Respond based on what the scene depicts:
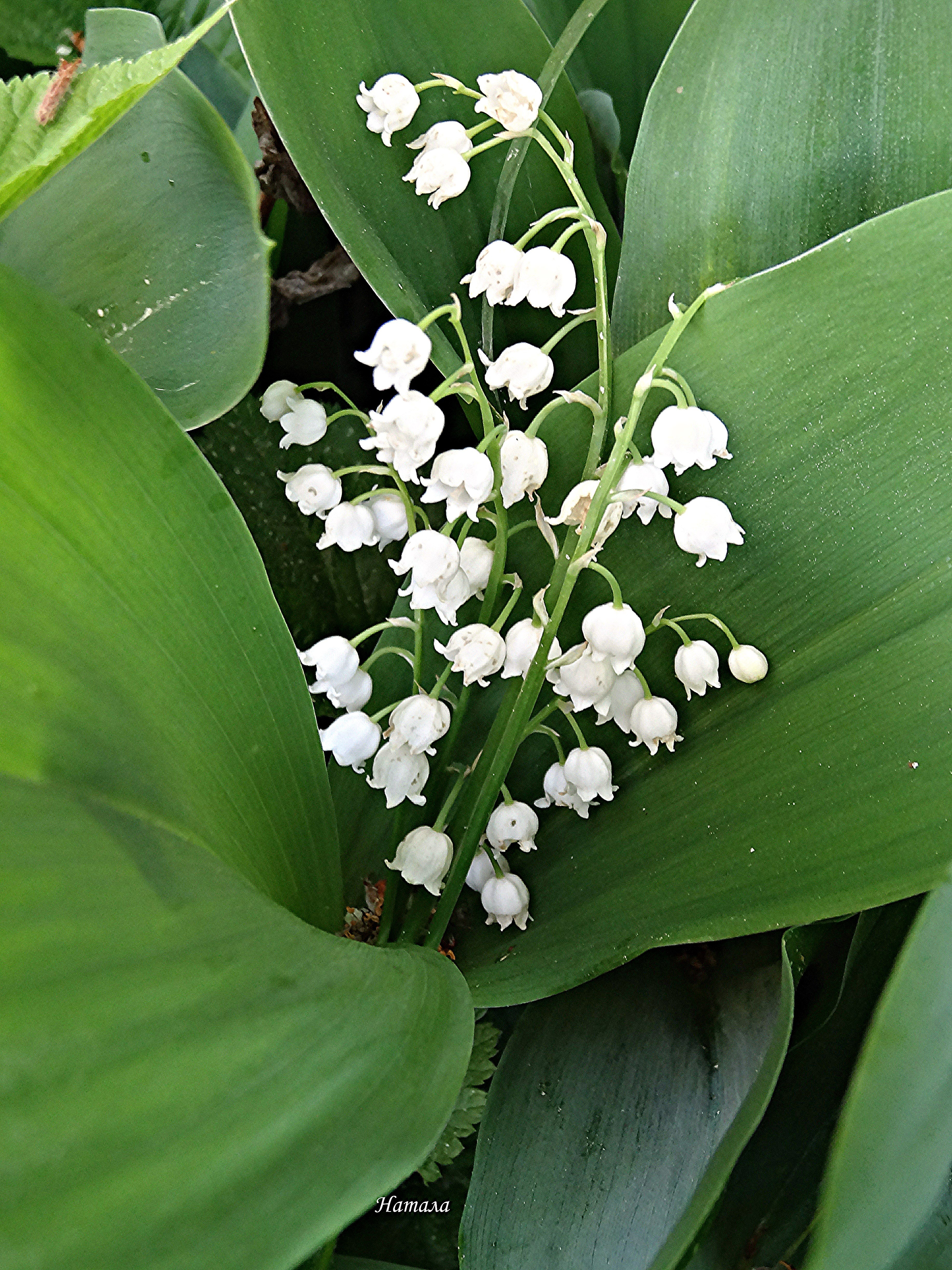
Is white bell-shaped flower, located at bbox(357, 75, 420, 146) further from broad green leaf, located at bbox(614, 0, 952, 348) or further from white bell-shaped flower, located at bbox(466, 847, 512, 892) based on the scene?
white bell-shaped flower, located at bbox(466, 847, 512, 892)

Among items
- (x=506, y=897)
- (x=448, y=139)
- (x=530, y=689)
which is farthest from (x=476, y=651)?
(x=448, y=139)

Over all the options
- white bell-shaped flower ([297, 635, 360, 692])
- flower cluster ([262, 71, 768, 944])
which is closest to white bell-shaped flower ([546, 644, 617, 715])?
flower cluster ([262, 71, 768, 944])

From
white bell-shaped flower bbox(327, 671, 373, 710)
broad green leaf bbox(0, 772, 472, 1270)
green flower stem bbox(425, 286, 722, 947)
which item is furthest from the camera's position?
white bell-shaped flower bbox(327, 671, 373, 710)

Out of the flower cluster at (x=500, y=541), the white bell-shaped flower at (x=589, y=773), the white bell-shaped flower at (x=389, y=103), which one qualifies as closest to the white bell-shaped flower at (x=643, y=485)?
the flower cluster at (x=500, y=541)

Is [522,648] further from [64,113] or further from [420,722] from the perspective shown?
[64,113]

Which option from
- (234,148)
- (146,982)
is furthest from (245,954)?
(234,148)

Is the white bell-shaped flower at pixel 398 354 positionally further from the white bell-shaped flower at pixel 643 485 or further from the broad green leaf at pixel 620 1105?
the broad green leaf at pixel 620 1105

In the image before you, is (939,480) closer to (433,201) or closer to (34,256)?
(433,201)
